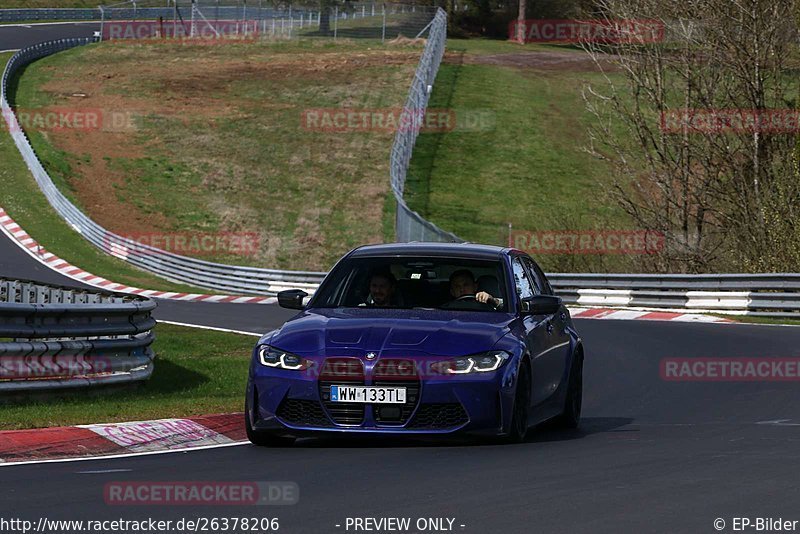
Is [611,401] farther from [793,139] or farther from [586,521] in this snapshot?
[793,139]

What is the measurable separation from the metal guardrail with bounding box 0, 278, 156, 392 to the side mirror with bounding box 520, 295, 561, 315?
4202 mm

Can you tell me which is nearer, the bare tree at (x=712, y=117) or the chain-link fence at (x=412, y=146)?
the chain-link fence at (x=412, y=146)

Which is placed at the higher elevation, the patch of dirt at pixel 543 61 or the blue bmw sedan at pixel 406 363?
the patch of dirt at pixel 543 61

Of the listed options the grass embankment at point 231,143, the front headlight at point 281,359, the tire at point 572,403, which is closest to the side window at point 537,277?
the tire at point 572,403

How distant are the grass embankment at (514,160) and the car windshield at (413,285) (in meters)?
23.7

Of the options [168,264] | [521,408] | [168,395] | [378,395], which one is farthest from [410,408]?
[168,264]

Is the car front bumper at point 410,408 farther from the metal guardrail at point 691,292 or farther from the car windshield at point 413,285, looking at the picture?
the metal guardrail at point 691,292

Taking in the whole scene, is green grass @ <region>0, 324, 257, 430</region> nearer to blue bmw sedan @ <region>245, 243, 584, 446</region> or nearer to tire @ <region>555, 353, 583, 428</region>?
blue bmw sedan @ <region>245, 243, 584, 446</region>

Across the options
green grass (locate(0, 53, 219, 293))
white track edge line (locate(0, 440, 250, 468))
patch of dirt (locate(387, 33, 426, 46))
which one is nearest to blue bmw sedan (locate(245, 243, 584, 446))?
white track edge line (locate(0, 440, 250, 468))

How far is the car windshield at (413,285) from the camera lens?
37.2 ft

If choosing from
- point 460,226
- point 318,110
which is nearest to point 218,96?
point 318,110

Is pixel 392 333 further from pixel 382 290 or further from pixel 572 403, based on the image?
pixel 572 403

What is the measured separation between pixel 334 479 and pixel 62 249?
1390 inches

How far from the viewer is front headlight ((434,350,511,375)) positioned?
10.1 meters
